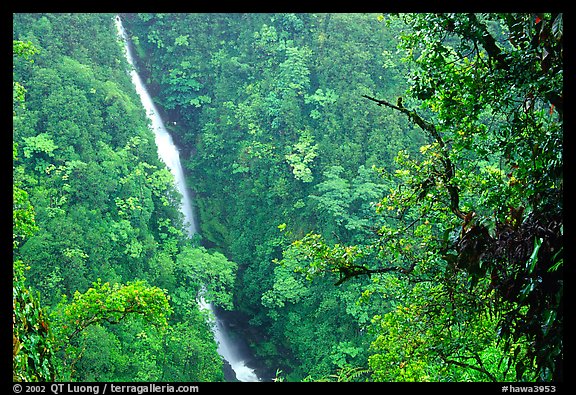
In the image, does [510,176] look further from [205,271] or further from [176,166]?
[176,166]

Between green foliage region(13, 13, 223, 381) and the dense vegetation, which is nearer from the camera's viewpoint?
the dense vegetation

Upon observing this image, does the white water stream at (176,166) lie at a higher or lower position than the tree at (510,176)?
lower

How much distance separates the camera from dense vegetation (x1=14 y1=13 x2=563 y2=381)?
3.59 metres

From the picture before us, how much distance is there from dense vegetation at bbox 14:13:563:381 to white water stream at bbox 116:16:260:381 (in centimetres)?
33

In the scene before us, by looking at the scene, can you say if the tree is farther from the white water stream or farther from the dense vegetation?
the white water stream

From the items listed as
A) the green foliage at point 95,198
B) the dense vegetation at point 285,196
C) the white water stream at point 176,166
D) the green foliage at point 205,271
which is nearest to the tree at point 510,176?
the dense vegetation at point 285,196

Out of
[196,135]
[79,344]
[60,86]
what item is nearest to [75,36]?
[60,86]

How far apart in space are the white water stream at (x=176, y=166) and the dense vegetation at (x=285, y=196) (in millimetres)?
332

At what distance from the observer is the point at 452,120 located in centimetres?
388

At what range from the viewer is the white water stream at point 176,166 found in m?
14.6

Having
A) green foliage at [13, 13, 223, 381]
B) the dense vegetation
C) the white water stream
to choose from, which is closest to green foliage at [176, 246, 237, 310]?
the dense vegetation

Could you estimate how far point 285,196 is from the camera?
49.8 ft

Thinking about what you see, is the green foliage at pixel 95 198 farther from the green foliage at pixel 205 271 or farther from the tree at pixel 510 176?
the tree at pixel 510 176
